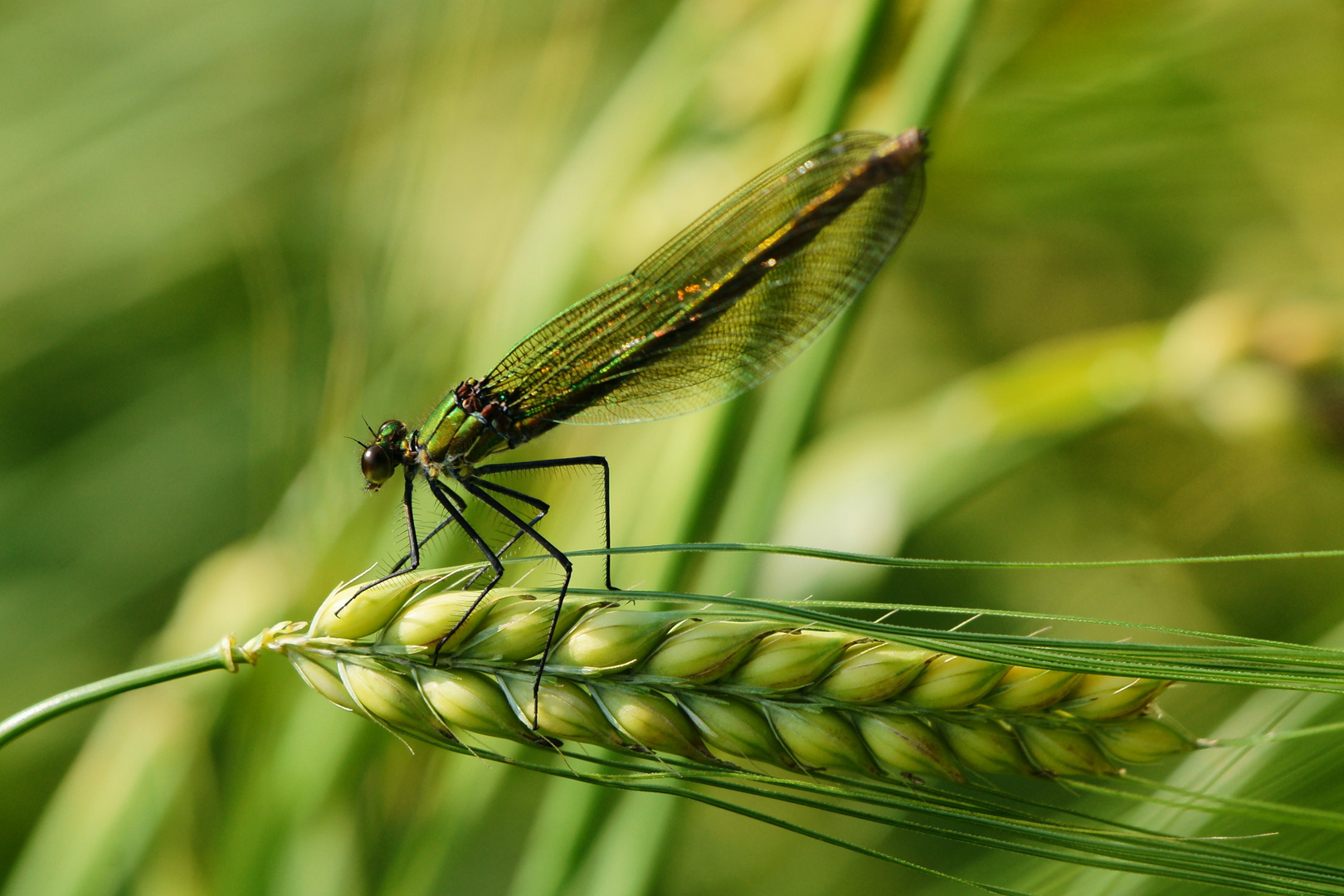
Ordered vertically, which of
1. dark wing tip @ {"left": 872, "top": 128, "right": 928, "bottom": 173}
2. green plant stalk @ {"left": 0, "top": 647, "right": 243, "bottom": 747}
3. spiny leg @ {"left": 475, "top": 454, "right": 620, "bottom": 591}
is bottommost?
green plant stalk @ {"left": 0, "top": 647, "right": 243, "bottom": 747}

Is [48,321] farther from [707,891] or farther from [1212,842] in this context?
[1212,842]

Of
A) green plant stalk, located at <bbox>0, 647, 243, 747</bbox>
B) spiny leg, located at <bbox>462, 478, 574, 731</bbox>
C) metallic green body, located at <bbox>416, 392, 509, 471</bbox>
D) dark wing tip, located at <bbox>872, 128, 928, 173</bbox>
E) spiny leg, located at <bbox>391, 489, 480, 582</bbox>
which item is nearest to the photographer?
green plant stalk, located at <bbox>0, 647, 243, 747</bbox>

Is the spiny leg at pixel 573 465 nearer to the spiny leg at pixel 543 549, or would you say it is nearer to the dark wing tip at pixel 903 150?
the spiny leg at pixel 543 549

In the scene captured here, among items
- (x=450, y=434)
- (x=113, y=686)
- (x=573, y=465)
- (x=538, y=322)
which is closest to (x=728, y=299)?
(x=538, y=322)

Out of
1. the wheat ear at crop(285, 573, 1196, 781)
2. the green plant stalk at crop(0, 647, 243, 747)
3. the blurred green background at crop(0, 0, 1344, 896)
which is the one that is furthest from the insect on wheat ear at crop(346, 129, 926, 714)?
the green plant stalk at crop(0, 647, 243, 747)

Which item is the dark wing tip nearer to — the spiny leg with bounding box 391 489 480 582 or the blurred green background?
the blurred green background

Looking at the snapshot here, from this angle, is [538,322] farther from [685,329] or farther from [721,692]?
[721,692]

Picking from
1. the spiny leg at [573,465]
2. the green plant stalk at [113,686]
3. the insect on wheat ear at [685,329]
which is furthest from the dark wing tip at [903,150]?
the green plant stalk at [113,686]
